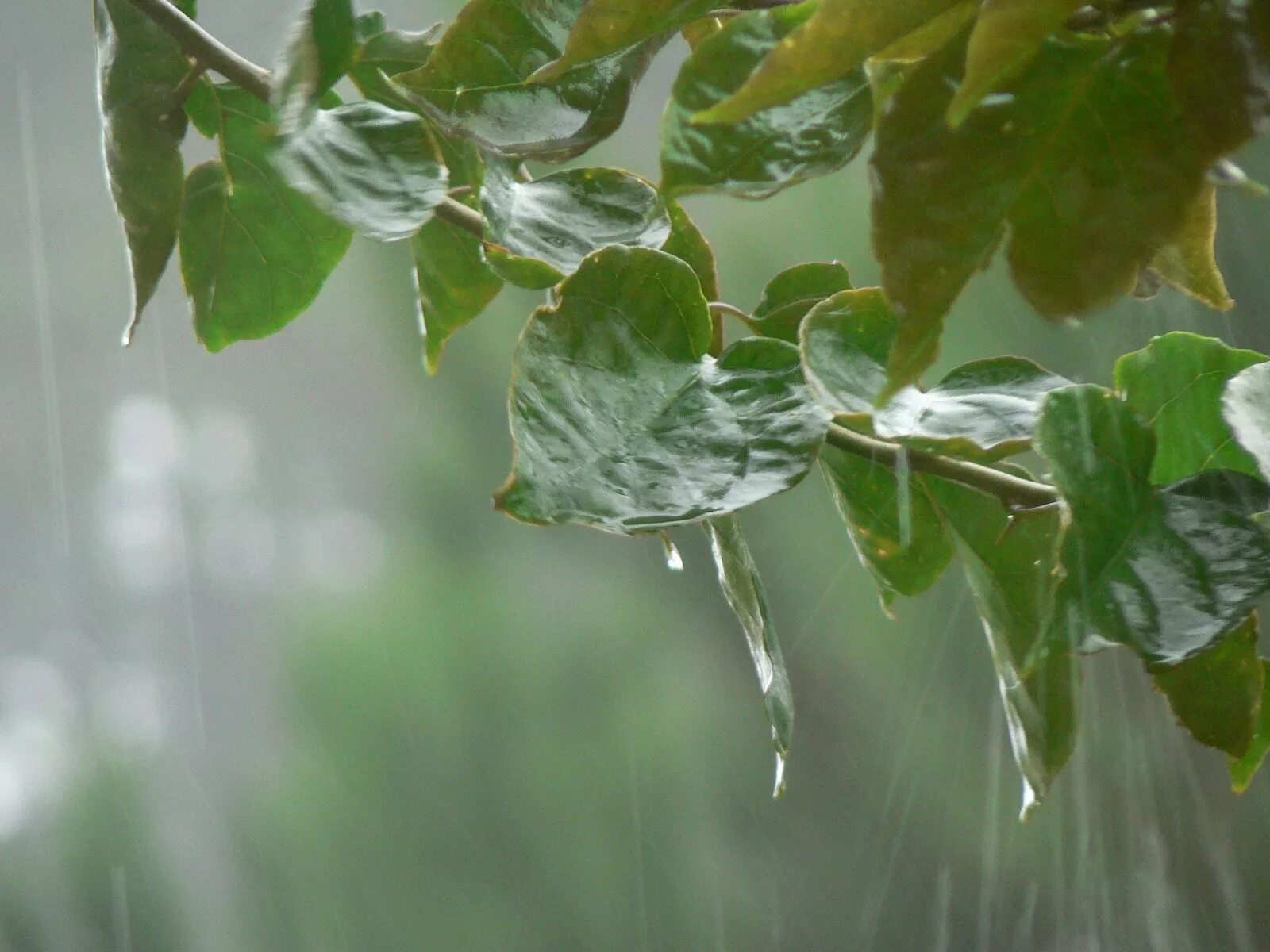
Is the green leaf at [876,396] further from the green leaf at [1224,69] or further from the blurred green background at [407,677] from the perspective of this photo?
the blurred green background at [407,677]

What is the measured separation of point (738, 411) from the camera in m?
0.10

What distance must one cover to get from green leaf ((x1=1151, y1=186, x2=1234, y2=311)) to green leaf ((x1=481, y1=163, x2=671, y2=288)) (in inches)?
1.9

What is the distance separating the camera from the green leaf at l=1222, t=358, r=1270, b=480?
91mm

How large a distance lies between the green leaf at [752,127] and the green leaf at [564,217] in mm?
27

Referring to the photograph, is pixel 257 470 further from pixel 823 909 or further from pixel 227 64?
pixel 227 64

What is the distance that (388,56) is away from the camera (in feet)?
0.44

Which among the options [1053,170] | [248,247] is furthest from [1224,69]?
[248,247]

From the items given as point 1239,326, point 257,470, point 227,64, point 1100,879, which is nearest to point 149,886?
point 257,470

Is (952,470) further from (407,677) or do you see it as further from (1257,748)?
(407,677)

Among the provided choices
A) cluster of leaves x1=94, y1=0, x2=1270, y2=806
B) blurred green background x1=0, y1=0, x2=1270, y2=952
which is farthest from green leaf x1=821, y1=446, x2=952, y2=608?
blurred green background x1=0, y1=0, x2=1270, y2=952

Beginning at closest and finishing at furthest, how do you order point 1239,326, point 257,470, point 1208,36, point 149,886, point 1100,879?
point 1208,36 < point 1239,326 < point 1100,879 < point 149,886 < point 257,470

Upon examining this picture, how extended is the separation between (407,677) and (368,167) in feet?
4.85

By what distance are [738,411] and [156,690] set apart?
163 centimetres

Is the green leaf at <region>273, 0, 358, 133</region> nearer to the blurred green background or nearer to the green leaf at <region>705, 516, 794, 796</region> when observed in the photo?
the green leaf at <region>705, 516, 794, 796</region>
